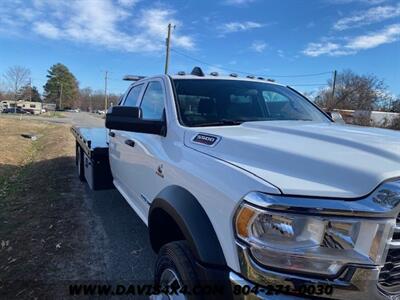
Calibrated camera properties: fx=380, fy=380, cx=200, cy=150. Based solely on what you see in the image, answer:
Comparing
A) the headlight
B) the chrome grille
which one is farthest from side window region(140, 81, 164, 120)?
the chrome grille

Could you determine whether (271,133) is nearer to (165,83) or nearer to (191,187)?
(191,187)

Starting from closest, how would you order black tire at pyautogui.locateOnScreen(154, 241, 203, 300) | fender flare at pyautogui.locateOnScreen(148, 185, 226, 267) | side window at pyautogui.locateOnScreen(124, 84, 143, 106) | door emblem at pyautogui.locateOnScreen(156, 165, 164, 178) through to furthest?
fender flare at pyautogui.locateOnScreen(148, 185, 226, 267) < black tire at pyautogui.locateOnScreen(154, 241, 203, 300) < door emblem at pyautogui.locateOnScreen(156, 165, 164, 178) < side window at pyautogui.locateOnScreen(124, 84, 143, 106)

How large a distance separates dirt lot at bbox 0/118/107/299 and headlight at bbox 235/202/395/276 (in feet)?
7.98

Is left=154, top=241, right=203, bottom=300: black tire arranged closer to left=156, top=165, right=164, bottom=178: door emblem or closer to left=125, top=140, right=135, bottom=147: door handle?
left=156, top=165, right=164, bottom=178: door emblem

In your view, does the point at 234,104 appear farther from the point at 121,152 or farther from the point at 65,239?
the point at 65,239

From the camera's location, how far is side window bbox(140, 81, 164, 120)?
379 centimetres

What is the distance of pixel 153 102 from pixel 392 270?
2.88 m

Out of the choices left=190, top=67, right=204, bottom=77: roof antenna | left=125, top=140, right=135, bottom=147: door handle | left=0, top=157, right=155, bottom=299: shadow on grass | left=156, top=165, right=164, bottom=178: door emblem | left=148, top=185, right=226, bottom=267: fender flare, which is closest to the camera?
left=148, top=185, right=226, bottom=267: fender flare

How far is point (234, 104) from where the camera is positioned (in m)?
3.72

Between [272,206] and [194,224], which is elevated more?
[272,206]

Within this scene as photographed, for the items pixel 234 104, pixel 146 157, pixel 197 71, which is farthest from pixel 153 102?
pixel 234 104

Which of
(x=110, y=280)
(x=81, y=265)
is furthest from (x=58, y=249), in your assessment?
(x=110, y=280)

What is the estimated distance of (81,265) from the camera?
406 centimetres

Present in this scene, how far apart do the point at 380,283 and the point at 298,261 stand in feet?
1.29
